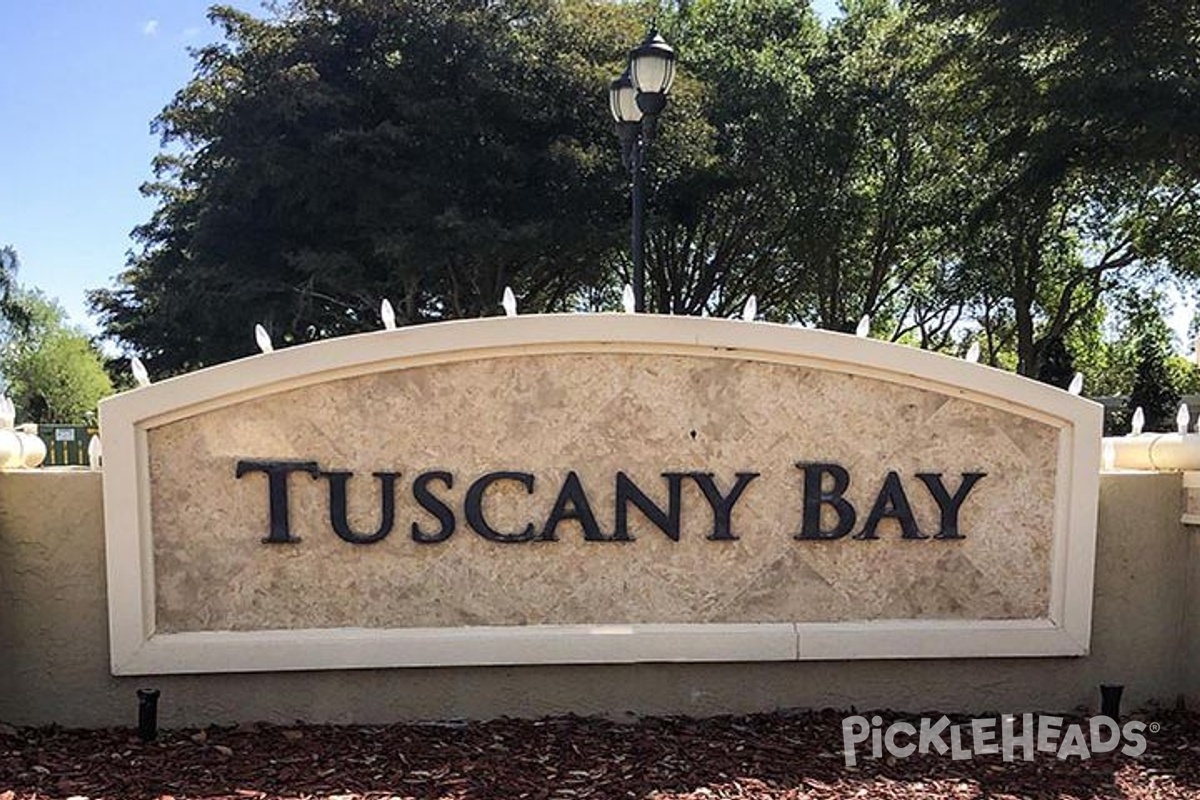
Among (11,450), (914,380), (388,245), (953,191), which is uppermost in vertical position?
(953,191)

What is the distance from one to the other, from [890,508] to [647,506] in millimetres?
1134

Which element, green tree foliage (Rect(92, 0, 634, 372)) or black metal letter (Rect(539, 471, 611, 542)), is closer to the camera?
black metal letter (Rect(539, 471, 611, 542))

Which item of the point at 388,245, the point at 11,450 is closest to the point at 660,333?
the point at 11,450

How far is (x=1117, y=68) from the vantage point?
15062 millimetres

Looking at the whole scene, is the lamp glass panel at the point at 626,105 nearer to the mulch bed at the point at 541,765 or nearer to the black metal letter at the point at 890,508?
the black metal letter at the point at 890,508

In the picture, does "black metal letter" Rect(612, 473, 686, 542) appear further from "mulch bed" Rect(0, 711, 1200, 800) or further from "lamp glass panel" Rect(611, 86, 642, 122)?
"lamp glass panel" Rect(611, 86, 642, 122)

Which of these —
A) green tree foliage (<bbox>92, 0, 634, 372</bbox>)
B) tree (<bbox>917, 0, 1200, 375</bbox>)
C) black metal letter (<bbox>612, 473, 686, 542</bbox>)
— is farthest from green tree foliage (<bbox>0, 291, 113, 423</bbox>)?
black metal letter (<bbox>612, 473, 686, 542</bbox>)

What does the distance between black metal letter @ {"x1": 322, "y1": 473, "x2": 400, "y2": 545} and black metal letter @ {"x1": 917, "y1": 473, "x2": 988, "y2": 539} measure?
2.40 metres

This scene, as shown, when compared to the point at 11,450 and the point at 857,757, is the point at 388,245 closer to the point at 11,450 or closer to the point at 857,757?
the point at 11,450

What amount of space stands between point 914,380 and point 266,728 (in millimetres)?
3257

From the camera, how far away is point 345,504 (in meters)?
3.95

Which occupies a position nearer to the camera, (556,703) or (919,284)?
(556,703)

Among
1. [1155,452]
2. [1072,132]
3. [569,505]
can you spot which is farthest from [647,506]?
[1072,132]

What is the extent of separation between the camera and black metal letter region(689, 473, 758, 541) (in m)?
4.10
